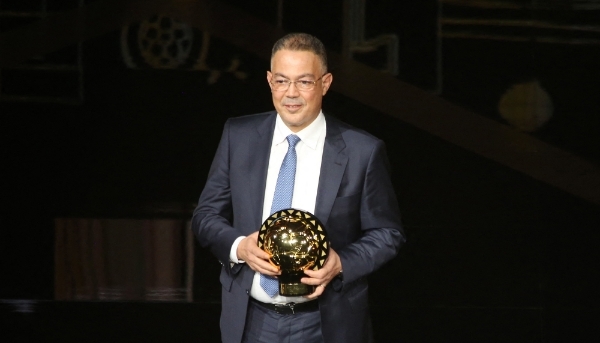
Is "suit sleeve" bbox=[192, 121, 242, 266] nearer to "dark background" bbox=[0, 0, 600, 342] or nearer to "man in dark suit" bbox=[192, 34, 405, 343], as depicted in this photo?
"man in dark suit" bbox=[192, 34, 405, 343]

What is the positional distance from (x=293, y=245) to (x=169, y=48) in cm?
237

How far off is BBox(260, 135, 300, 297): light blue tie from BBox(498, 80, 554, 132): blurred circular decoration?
2.14 metres

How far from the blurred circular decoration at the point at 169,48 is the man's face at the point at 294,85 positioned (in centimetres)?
199

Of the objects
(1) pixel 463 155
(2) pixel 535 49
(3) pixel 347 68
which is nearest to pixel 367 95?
(3) pixel 347 68

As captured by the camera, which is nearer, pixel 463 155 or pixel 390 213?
pixel 390 213

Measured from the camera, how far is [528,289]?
4469 mm

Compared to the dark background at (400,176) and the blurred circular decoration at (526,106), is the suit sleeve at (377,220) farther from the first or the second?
the blurred circular decoration at (526,106)

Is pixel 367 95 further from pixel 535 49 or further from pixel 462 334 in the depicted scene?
pixel 462 334

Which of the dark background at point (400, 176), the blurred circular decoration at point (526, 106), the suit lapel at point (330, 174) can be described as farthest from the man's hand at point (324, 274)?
the blurred circular decoration at point (526, 106)

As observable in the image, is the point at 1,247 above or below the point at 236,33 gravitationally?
below

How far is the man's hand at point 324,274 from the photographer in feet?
7.37

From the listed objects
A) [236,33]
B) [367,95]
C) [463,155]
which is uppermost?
[236,33]

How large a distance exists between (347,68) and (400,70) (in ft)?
0.81

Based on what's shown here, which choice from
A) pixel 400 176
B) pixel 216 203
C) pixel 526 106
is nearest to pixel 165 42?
pixel 400 176
